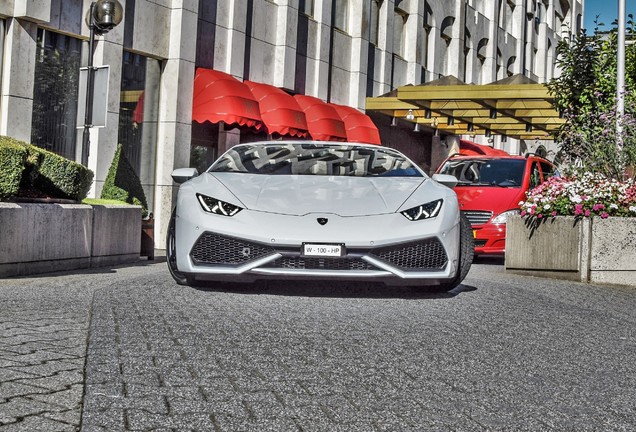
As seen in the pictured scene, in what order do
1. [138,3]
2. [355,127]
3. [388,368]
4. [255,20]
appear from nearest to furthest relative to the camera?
[388,368]
[138,3]
[255,20]
[355,127]

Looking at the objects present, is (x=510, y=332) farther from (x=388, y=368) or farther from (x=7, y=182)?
(x=7, y=182)

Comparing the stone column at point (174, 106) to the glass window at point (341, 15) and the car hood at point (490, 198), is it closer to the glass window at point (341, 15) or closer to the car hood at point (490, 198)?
the car hood at point (490, 198)

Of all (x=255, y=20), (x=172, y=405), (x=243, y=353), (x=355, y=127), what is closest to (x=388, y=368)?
(x=243, y=353)

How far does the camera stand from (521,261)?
42.4 ft

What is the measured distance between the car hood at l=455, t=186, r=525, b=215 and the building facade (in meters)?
5.72

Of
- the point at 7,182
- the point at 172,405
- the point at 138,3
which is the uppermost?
the point at 138,3

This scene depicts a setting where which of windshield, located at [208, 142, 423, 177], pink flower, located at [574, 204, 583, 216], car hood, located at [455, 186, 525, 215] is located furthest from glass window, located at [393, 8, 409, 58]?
windshield, located at [208, 142, 423, 177]

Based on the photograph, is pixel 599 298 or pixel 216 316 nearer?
pixel 216 316

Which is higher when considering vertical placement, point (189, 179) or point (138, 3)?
point (138, 3)

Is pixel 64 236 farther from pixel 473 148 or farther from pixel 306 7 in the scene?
pixel 473 148

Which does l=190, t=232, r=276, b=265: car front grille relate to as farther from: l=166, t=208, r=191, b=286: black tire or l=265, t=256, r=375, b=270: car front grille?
l=166, t=208, r=191, b=286: black tire

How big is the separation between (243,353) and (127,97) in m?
16.0

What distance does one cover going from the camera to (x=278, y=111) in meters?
22.8

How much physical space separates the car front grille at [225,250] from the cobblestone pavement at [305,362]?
0.99ft
